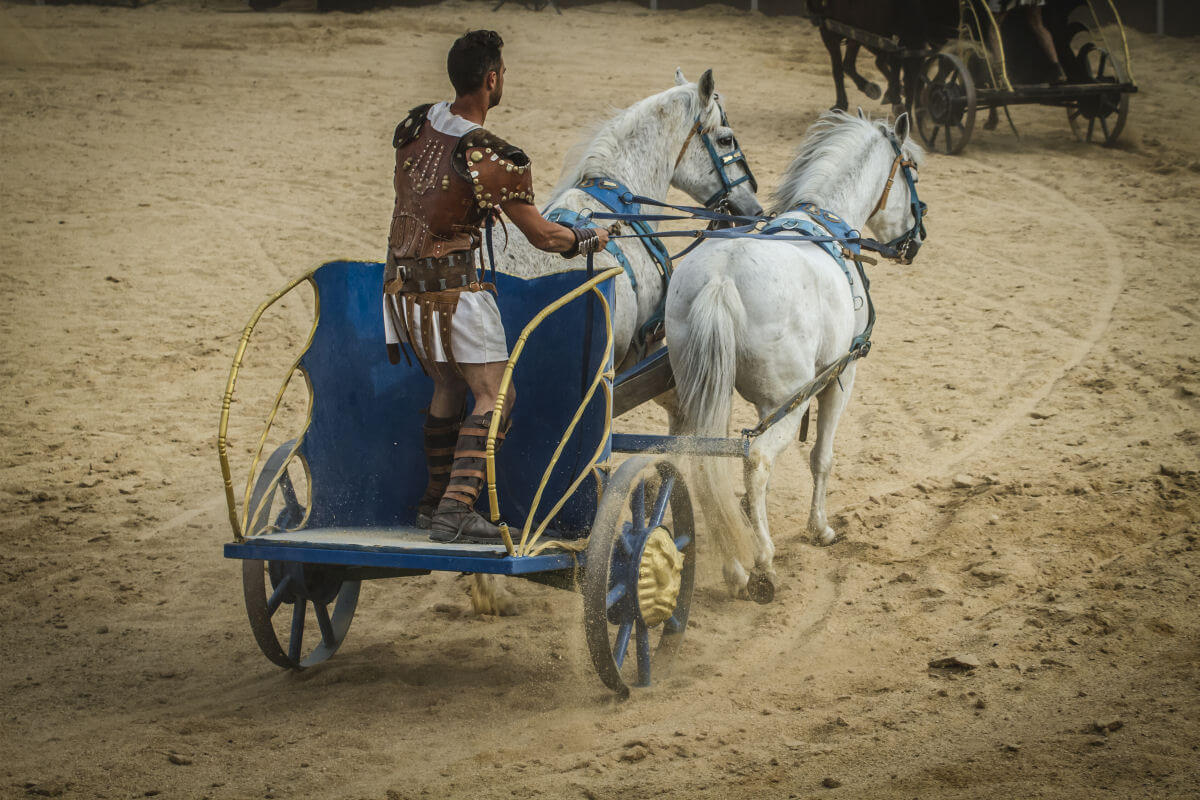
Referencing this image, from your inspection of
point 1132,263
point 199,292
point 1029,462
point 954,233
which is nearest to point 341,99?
point 199,292

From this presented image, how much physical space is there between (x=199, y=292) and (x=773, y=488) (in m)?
4.89

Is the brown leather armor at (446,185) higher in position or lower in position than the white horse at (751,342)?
higher

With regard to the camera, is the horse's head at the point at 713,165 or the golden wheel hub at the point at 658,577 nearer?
the golden wheel hub at the point at 658,577

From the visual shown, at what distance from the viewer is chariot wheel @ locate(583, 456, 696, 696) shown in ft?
12.4

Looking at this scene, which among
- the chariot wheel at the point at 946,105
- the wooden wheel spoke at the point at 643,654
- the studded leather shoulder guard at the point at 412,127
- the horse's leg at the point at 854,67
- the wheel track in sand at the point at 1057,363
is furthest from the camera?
the horse's leg at the point at 854,67

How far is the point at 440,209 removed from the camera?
3811 millimetres

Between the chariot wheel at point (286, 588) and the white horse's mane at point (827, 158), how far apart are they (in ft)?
9.56

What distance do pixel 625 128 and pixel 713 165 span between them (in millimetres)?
582

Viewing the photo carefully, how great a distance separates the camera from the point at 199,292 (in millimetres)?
9102

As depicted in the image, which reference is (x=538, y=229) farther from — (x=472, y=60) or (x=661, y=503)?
(x=661, y=503)

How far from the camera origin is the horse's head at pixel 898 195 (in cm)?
616

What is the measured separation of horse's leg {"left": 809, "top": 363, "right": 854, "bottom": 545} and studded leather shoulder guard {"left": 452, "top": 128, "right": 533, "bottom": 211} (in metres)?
2.56

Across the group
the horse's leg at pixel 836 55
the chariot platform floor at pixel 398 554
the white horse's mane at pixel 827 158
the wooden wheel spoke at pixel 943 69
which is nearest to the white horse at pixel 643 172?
the white horse's mane at pixel 827 158

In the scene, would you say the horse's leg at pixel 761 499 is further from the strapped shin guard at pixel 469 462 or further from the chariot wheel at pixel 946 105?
the chariot wheel at pixel 946 105
